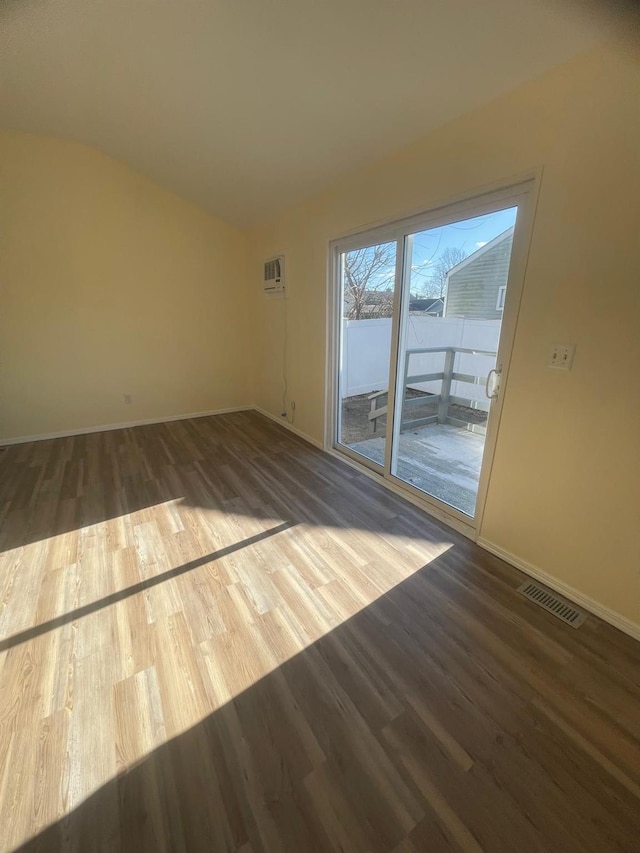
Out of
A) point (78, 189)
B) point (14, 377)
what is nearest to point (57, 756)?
point (14, 377)

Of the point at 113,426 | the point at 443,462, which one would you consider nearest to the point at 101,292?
the point at 113,426

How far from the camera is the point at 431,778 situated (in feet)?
3.48

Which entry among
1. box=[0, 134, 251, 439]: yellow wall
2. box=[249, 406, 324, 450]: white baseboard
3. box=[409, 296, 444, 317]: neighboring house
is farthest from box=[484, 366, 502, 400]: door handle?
box=[0, 134, 251, 439]: yellow wall

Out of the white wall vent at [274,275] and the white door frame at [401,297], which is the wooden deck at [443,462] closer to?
the white door frame at [401,297]

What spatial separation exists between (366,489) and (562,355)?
1.63 meters

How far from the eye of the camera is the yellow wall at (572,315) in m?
1.38

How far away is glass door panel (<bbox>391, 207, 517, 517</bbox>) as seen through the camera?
1.96 metres

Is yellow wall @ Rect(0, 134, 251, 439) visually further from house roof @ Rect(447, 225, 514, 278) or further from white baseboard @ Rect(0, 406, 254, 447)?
house roof @ Rect(447, 225, 514, 278)

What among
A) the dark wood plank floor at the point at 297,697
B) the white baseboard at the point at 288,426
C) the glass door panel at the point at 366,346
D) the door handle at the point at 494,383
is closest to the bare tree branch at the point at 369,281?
the glass door panel at the point at 366,346

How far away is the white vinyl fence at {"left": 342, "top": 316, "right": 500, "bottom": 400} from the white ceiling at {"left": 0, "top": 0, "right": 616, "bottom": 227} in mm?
1099

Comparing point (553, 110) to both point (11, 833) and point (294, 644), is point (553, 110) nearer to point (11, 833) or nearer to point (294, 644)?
point (294, 644)

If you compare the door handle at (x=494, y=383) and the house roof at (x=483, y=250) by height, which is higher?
the house roof at (x=483, y=250)

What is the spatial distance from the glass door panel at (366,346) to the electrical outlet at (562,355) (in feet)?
3.97

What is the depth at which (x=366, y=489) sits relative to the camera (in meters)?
2.78
